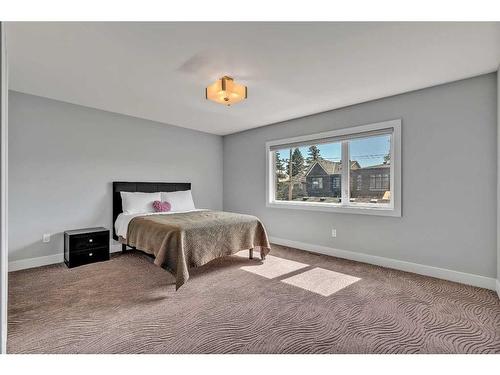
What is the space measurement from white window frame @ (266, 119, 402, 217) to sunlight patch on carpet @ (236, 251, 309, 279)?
3.46 feet

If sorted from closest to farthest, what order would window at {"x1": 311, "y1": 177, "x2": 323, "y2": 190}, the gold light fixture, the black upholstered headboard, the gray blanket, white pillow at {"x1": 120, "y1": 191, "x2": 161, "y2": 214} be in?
the gold light fixture, the gray blanket, white pillow at {"x1": 120, "y1": 191, "x2": 161, "y2": 214}, the black upholstered headboard, window at {"x1": 311, "y1": 177, "x2": 323, "y2": 190}

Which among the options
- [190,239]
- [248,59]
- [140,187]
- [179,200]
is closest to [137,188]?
[140,187]

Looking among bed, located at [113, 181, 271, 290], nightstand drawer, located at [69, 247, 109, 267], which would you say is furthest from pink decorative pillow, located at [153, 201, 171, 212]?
nightstand drawer, located at [69, 247, 109, 267]

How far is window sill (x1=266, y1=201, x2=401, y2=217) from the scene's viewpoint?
3393 mm

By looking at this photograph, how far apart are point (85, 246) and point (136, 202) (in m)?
0.91

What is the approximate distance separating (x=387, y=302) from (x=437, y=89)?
248 cm

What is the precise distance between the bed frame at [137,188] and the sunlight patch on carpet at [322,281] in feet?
9.27

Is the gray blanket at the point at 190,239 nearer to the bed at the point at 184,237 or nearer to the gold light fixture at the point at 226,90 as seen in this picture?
the bed at the point at 184,237

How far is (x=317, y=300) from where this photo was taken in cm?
241

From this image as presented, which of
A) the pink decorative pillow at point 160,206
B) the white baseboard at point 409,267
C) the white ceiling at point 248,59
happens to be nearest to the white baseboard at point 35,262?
the pink decorative pillow at point 160,206

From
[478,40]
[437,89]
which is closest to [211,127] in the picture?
[437,89]

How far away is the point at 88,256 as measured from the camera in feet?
11.4

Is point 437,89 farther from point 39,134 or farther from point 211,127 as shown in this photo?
point 39,134

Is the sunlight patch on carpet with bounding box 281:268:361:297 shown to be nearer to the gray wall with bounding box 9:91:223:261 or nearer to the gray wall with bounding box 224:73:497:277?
the gray wall with bounding box 224:73:497:277
